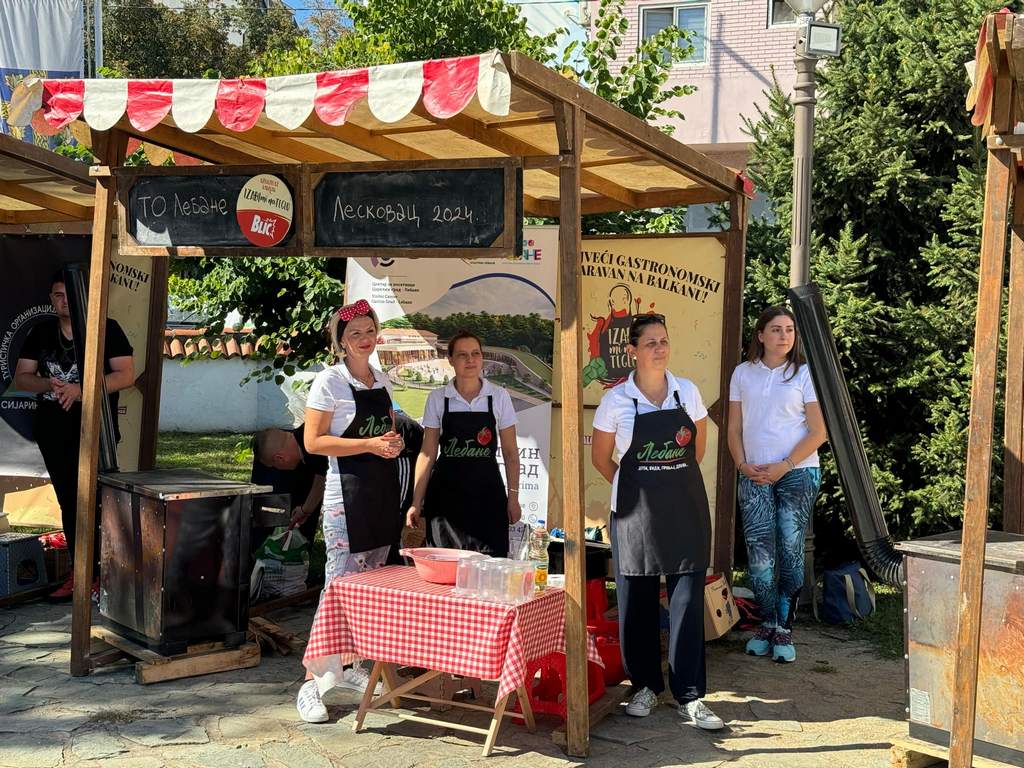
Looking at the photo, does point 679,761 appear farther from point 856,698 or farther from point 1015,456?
point 1015,456

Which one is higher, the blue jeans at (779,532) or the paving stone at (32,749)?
the blue jeans at (779,532)

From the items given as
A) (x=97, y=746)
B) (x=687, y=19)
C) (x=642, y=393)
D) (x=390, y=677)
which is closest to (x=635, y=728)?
(x=390, y=677)

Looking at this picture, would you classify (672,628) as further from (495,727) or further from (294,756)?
(294,756)

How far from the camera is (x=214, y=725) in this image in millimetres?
4875

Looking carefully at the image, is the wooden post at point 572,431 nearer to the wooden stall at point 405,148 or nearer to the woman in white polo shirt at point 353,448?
the wooden stall at point 405,148

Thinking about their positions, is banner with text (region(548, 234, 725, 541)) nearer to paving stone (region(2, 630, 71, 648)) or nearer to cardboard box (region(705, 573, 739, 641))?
cardboard box (region(705, 573, 739, 641))

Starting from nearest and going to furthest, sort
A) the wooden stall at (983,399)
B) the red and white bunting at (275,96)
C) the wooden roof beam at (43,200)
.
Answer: the wooden stall at (983,399) → the red and white bunting at (275,96) → the wooden roof beam at (43,200)

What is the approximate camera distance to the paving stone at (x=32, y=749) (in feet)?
14.4

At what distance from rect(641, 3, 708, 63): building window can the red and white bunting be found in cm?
1521

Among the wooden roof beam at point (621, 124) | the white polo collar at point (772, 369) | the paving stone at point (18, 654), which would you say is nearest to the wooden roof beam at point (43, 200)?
the paving stone at point (18, 654)

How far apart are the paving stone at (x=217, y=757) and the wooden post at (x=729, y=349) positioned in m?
3.31

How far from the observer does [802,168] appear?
7.14 meters

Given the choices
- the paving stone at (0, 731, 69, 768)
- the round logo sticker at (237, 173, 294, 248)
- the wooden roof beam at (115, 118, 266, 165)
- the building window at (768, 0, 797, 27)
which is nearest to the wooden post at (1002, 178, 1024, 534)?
the round logo sticker at (237, 173, 294, 248)

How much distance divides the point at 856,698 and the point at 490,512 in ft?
6.55
